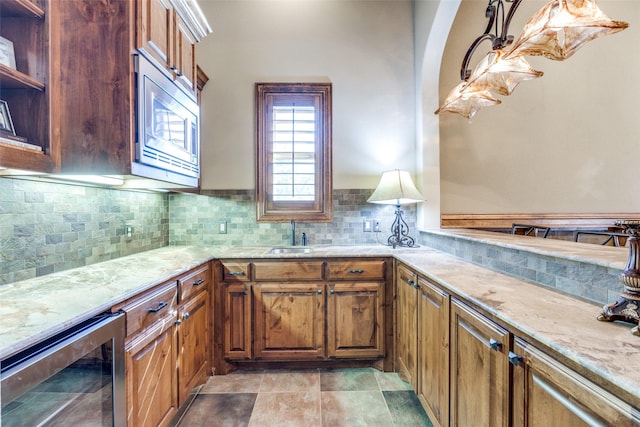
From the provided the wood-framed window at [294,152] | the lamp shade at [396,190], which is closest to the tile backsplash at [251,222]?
the wood-framed window at [294,152]

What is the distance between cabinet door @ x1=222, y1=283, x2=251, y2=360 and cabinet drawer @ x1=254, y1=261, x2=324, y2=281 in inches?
6.3

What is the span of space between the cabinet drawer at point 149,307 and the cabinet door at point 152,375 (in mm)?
42

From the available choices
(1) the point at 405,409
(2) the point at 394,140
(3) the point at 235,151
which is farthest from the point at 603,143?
(3) the point at 235,151

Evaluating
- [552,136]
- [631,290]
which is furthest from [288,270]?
[552,136]

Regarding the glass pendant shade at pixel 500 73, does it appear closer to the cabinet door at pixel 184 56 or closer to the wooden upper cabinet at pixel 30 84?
the cabinet door at pixel 184 56

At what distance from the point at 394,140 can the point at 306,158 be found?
2.95 ft

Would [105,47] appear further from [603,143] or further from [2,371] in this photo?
[603,143]

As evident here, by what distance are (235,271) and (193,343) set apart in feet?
1.82

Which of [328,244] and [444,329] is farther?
[328,244]

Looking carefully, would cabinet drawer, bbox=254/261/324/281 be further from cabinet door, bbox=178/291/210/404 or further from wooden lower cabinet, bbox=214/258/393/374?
cabinet door, bbox=178/291/210/404

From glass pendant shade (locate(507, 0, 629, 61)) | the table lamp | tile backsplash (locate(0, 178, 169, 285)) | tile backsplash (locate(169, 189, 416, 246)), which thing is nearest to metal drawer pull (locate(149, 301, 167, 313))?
tile backsplash (locate(0, 178, 169, 285))

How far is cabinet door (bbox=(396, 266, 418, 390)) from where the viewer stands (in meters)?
1.85

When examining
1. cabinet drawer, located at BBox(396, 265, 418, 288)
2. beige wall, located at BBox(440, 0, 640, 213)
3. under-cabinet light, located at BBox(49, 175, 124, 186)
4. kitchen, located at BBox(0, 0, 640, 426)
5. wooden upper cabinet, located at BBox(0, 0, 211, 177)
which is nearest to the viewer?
wooden upper cabinet, located at BBox(0, 0, 211, 177)

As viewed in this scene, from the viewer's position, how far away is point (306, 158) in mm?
2871
